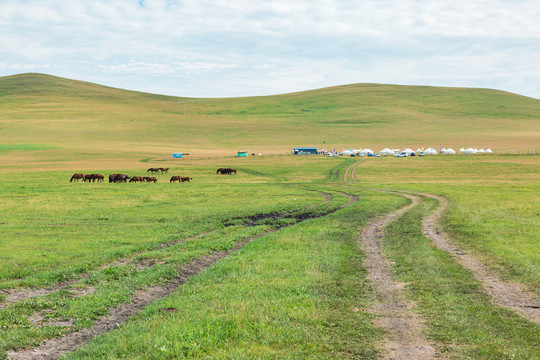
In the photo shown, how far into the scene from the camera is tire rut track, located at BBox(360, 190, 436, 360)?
922cm

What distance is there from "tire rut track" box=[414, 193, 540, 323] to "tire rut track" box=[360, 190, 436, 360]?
2.49 metres

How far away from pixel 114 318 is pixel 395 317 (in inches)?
274

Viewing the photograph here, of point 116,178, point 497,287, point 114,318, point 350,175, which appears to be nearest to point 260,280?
point 114,318

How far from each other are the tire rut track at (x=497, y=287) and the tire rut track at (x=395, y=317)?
8.16 ft

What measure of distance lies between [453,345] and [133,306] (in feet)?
26.9

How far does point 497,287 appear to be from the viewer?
45.3 ft

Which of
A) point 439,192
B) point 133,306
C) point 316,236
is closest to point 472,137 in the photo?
point 439,192

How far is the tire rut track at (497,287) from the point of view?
11797 millimetres

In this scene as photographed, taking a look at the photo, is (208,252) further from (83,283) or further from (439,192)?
(439,192)

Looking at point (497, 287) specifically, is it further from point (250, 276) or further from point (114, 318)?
point (114, 318)

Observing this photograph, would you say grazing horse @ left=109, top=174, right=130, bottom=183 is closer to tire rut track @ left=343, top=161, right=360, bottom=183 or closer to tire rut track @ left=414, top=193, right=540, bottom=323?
tire rut track @ left=343, top=161, right=360, bottom=183

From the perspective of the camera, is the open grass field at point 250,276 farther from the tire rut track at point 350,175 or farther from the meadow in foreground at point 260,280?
the tire rut track at point 350,175

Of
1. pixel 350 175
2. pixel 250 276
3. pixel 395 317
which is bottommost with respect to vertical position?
pixel 250 276

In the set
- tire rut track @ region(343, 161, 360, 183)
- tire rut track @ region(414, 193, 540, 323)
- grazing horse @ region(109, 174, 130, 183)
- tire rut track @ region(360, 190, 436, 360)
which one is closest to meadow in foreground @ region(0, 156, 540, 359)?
tire rut track @ region(360, 190, 436, 360)
